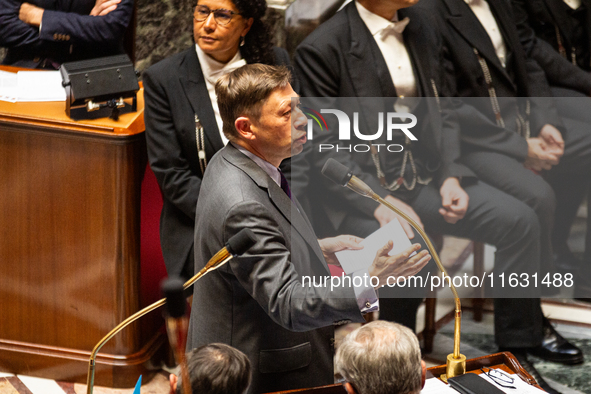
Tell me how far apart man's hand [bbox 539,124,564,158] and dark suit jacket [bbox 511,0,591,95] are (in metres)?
0.38

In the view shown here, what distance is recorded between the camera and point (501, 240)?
309cm

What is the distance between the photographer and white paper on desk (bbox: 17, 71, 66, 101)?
3129 mm

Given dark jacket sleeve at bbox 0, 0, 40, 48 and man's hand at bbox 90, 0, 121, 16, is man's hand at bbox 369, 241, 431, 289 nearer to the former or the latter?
man's hand at bbox 90, 0, 121, 16

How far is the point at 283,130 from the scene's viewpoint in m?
2.02

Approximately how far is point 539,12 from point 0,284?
294 centimetres

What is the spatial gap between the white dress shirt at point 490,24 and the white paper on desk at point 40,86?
6.41 feet

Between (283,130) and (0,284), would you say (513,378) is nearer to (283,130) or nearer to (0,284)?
(283,130)

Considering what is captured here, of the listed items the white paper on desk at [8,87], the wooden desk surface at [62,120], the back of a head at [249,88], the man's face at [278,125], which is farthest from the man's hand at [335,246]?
the white paper on desk at [8,87]

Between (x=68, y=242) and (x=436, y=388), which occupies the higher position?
(x=436, y=388)

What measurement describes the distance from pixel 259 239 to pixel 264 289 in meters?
0.13

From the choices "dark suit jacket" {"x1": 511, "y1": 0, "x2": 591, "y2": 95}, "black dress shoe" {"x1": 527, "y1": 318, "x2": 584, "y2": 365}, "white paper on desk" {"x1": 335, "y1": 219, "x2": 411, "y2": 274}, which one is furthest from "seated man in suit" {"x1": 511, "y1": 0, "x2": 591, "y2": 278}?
"white paper on desk" {"x1": 335, "y1": 219, "x2": 411, "y2": 274}

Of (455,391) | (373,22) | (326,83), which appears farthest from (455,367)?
(373,22)

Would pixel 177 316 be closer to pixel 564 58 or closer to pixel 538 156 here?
pixel 538 156

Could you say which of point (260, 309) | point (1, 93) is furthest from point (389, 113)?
point (1, 93)
